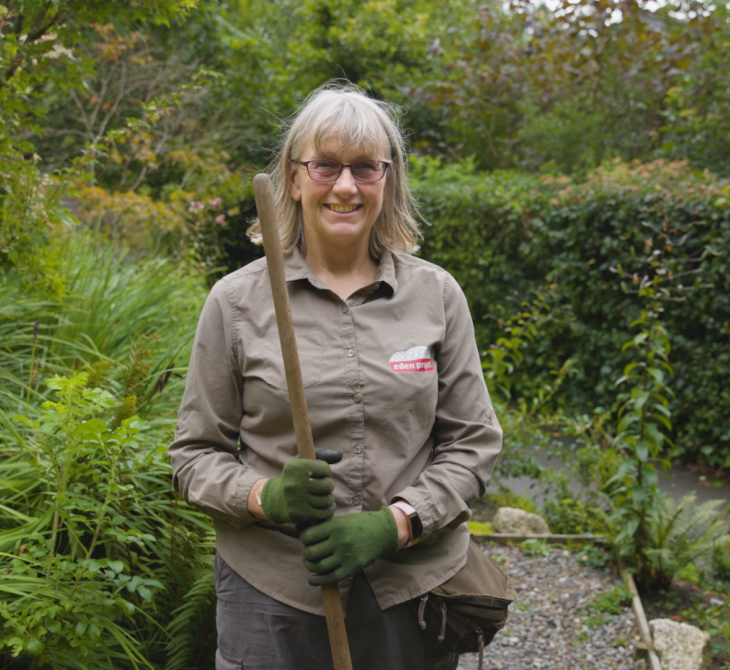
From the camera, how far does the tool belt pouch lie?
1.87 meters

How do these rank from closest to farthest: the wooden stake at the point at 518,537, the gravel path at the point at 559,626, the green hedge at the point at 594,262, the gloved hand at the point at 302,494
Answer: the gloved hand at the point at 302,494, the gravel path at the point at 559,626, the wooden stake at the point at 518,537, the green hedge at the point at 594,262

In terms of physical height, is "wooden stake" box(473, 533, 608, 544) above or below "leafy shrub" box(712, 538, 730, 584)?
below

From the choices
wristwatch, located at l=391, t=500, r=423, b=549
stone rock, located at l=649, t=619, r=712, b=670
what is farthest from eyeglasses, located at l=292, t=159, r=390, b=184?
stone rock, located at l=649, t=619, r=712, b=670

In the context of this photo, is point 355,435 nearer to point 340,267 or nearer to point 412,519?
point 412,519

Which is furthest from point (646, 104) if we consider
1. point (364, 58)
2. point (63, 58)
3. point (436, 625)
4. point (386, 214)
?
point (436, 625)

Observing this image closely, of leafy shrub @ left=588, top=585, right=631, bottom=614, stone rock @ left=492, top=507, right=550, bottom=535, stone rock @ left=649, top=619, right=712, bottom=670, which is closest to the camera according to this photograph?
stone rock @ left=649, top=619, right=712, bottom=670

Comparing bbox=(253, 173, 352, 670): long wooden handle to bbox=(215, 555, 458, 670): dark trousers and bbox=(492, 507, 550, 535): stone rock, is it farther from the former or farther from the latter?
bbox=(492, 507, 550, 535): stone rock

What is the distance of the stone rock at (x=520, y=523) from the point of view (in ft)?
15.2

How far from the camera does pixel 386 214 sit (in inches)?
85.7

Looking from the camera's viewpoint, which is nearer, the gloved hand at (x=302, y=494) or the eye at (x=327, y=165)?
the gloved hand at (x=302, y=494)

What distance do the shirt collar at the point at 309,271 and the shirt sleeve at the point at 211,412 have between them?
7.5 inches

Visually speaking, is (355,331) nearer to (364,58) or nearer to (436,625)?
(436,625)

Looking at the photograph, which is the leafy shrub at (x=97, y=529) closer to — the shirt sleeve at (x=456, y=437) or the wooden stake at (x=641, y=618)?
the shirt sleeve at (x=456, y=437)

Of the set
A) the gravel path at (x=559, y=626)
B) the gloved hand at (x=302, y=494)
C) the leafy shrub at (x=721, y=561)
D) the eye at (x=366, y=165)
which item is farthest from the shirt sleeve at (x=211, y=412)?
the leafy shrub at (x=721, y=561)
